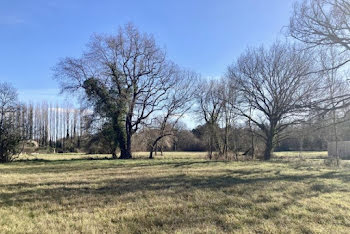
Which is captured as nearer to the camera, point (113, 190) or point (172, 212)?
point (172, 212)

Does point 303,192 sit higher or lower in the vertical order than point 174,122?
lower

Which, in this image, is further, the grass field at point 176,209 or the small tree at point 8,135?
the small tree at point 8,135

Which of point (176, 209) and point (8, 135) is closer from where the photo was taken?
point (176, 209)

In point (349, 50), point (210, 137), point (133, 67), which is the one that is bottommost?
point (210, 137)

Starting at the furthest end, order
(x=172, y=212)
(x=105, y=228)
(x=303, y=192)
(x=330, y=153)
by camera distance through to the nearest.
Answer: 1. (x=330, y=153)
2. (x=303, y=192)
3. (x=172, y=212)
4. (x=105, y=228)

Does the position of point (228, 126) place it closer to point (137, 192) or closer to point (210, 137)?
point (210, 137)

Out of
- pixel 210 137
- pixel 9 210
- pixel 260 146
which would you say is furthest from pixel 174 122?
pixel 9 210

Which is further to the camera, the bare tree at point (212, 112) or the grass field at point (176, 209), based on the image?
the bare tree at point (212, 112)

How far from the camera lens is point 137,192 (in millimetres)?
7883

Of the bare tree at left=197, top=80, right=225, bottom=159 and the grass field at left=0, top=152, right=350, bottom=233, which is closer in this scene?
the grass field at left=0, top=152, right=350, bottom=233

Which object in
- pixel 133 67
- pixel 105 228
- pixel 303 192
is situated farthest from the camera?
pixel 133 67

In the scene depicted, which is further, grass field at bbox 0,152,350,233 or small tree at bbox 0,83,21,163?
small tree at bbox 0,83,21,163

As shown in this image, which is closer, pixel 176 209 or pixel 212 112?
pixel 176 209

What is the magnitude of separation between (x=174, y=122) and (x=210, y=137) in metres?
4.65
